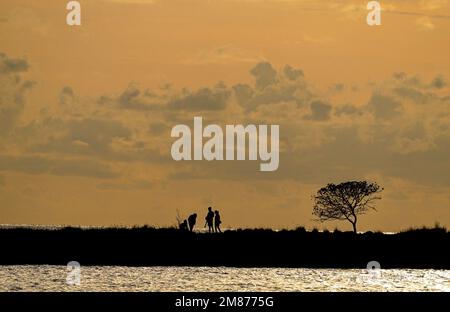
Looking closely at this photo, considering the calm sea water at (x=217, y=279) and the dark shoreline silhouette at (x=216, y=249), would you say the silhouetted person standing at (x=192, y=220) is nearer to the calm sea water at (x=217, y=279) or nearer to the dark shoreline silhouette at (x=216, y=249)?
the dark shoreline silhouette at (x=216, y=249)

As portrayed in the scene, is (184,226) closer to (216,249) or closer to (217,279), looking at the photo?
(216,249)

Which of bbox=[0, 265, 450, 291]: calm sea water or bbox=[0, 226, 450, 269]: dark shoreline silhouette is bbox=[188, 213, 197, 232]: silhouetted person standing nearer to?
bbox=[0, 226, 450, 269]: dark shoreline silhouette

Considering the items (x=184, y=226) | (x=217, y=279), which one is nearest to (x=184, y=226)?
(x=184, y=226)

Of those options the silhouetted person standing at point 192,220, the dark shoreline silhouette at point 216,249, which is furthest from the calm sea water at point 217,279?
the silhouetted person standing at point 192,220

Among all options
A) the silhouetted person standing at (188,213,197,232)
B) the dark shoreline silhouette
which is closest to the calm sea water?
the dark shoreline silhouette

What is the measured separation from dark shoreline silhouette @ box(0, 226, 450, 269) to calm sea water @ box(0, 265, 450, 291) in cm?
276

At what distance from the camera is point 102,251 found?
7238cm

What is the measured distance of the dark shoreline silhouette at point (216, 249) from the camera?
7062 cm
